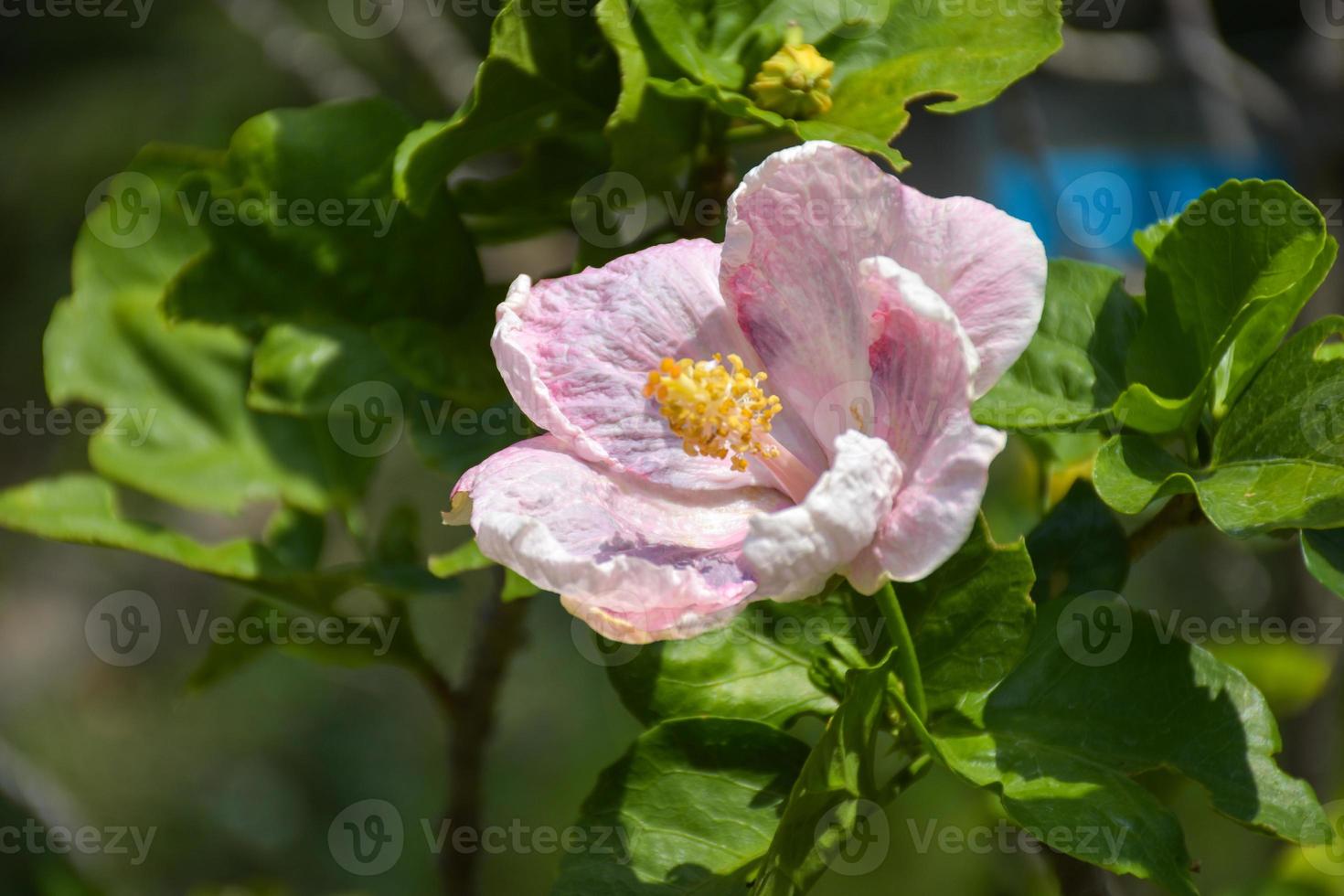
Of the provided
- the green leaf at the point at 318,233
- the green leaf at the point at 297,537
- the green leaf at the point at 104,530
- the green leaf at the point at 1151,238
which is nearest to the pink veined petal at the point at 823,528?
the green leaf at the point at 1151,238

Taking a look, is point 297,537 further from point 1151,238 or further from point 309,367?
point 1151,238

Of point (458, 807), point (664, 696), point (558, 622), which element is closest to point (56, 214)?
point (558, 622)

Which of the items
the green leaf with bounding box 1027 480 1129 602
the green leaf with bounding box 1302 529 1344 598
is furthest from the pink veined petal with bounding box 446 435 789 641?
the green leaf with bounding box 1302 529 1344 598

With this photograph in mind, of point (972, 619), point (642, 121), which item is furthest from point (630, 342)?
point (972, 619)

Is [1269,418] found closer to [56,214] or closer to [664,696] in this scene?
[664,696]

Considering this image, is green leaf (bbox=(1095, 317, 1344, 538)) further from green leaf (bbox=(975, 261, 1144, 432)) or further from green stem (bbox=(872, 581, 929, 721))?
green stem (bbox=(872, 581, 929, 721))

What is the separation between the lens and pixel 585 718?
13.2ft

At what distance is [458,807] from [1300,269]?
996 millimetres

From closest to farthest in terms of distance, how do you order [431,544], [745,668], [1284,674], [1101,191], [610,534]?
[610,534]
[745,668]
[1284,674]
[1101,191]
[431,544]

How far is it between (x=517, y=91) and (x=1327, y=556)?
66 centimetres

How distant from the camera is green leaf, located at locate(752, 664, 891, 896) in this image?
806 mm

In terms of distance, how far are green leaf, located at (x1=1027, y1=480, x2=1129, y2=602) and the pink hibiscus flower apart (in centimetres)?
23

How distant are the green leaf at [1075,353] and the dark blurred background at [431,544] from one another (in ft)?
1.34

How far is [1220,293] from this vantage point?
3.01 feet
